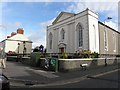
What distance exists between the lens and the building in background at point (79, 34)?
31438mm

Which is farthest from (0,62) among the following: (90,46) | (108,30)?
(108,30)

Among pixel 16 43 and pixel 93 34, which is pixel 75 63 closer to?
pixel 93 34

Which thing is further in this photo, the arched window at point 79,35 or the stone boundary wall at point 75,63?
the arched window at point 79,35

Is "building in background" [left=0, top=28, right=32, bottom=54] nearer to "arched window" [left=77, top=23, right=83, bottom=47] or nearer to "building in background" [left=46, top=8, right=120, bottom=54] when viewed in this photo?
"building in background" [left=46, top=8, right=120, bottom=54]

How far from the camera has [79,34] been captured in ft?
111

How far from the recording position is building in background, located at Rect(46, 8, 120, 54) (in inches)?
1238

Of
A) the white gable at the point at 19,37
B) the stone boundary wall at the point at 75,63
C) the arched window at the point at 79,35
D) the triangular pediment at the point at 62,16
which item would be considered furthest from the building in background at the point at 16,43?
the stone boundary wall at the point at 75,63

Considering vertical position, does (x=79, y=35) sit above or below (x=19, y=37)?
below

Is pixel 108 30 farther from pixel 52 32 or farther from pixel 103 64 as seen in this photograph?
pixel 103 64

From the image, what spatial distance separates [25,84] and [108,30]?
32.6 metres

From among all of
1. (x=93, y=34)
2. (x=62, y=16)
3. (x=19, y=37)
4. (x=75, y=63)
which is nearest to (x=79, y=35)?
(x=93, y=34)

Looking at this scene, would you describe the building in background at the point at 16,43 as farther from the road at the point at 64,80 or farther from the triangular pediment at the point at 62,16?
the road at the point at 64,80

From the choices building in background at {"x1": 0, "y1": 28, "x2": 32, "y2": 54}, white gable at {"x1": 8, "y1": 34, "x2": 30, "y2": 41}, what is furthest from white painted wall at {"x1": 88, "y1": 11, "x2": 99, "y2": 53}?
white gable at {"x1": 8, "y1": 34, "x2": 30, "y2": 41}

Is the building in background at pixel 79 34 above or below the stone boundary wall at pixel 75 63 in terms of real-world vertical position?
above
